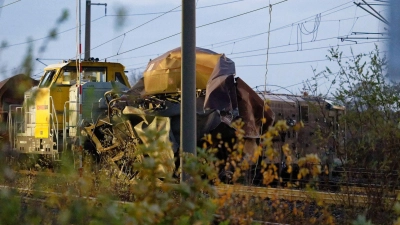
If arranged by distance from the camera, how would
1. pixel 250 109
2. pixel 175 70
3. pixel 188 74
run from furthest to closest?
pixel 175 70, pixel 250 109, pixel 188 74

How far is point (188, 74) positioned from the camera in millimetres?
8148

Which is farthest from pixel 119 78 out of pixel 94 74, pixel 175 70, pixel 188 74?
pixel 188 74

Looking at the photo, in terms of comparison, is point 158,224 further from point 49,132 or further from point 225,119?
point 49,132

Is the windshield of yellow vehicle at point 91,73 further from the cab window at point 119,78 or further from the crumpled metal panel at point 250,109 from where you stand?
the crumpled metal panel at point 250,109

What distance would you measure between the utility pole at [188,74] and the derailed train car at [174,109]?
3138 millimetres

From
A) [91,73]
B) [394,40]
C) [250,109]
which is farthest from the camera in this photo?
[91,73]

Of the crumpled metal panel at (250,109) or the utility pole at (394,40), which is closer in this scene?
the utility pole at (394,40)

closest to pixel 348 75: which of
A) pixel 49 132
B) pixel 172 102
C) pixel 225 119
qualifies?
pixel 225 119

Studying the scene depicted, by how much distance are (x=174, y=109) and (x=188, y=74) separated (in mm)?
4191

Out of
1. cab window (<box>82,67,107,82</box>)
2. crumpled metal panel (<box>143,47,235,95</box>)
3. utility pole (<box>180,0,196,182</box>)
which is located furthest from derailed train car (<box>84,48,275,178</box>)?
utility pole (<box>180,0,196,182</box>)

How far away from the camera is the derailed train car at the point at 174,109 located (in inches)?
482

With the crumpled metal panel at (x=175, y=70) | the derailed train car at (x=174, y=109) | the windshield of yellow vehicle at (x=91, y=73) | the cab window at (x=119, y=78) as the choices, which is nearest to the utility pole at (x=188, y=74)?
the derailed train car at (x=174, y=109)

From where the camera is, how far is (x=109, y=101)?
13.8 m

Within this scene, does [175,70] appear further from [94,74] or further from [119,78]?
[119,78]
